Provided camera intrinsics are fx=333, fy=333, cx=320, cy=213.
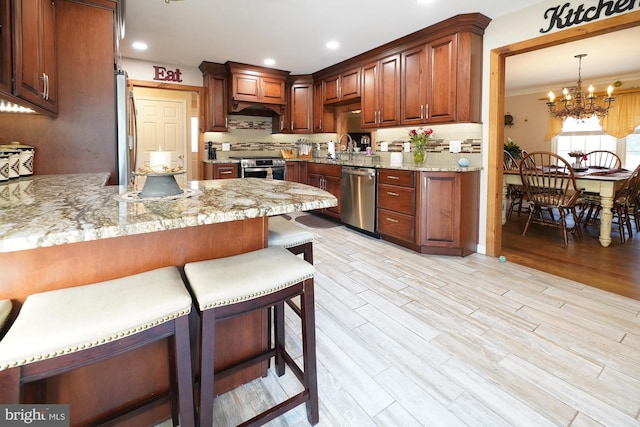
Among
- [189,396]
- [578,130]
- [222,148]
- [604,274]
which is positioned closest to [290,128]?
[222,148]

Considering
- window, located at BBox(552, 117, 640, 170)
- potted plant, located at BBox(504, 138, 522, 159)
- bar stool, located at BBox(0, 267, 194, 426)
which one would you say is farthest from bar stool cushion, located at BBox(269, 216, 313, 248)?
window, located at BBox(552, 117, 640, 170)

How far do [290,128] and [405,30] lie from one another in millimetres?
2680

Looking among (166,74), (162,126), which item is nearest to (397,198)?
(166,74)

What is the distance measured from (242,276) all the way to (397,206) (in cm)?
292

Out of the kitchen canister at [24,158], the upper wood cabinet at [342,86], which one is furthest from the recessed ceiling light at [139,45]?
the upper wood cabinet at [342,86]

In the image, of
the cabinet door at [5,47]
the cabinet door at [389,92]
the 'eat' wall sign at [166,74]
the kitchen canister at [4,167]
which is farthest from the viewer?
the 'eat' wall sign at [166,74]

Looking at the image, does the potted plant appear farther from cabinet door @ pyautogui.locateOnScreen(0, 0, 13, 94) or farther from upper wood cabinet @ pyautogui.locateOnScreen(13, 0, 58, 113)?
cabinet door @ pyautogui.locateOnScreen(0, 0, 13, 94)

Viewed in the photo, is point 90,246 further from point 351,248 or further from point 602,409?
point 351,248

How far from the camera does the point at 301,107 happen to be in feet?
19.3

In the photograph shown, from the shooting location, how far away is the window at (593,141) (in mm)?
5893

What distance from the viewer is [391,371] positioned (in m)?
1.69

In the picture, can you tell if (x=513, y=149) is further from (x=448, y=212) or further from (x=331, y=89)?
(x=448, y=212)
